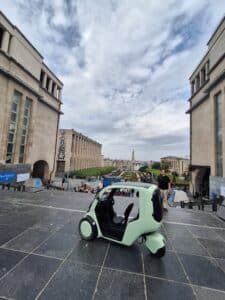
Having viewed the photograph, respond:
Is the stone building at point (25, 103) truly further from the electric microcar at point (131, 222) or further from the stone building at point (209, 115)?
the stone building at point (209, 115)

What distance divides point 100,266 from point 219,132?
17.4 meters

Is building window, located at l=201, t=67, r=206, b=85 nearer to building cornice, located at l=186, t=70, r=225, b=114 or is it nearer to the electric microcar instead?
building cornice, located at l=186, t=70, r=225, b=114

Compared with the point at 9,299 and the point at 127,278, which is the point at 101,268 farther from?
the point at 9,299

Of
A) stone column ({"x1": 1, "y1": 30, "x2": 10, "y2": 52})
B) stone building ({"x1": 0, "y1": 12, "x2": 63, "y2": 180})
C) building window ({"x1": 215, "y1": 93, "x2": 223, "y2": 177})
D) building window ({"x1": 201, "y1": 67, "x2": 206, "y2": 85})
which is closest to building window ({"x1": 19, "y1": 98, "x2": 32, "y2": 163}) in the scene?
stone building ({"x1": 0, "y1": 12, "x2": 63, "y2": 180})

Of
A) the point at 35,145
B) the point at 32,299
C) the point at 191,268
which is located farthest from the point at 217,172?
the point at 35,145

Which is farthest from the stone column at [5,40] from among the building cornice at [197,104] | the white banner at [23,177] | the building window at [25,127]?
the building cornice at [197,104]

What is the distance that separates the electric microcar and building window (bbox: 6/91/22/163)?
15.2m

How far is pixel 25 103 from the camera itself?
16.9m

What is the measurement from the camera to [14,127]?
52.1 ft

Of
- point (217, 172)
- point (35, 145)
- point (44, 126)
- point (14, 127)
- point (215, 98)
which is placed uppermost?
point (215, 98)

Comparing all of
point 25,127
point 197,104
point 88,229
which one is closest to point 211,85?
point 197,104

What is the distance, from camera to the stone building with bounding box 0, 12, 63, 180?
14258mm

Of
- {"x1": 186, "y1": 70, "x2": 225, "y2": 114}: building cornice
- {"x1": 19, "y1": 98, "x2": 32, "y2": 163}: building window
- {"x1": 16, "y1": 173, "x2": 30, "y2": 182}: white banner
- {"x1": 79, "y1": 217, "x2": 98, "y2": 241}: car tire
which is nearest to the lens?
{"x1": 79, "y1": 217, "x2": 98, "y2": 241}: car tire

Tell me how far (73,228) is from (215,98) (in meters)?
18.1
